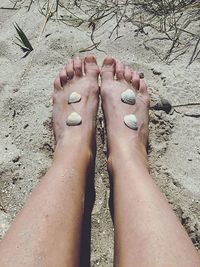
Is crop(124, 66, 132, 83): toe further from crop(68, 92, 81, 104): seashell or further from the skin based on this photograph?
crop(68, 92, 81, 104): seashell

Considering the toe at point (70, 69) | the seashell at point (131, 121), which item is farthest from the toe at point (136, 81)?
the toe at point (70, 69)

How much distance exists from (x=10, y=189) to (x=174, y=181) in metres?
0.59

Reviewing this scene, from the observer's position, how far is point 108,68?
6.38ft

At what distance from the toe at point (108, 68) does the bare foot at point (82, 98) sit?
0.04m

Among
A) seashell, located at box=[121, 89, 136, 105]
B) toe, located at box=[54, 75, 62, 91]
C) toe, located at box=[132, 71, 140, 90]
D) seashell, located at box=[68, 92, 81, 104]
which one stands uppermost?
toe, located at box=[132, 71, 140, 90]

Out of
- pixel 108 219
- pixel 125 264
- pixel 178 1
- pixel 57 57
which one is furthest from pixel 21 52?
pixel 125 264

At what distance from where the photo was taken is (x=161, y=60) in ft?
6.33

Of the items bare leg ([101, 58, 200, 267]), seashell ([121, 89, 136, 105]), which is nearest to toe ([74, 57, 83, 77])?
bare leg ([101, 58, 200, 267])

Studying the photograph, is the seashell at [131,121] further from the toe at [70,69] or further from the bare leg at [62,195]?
the toe at [70,69]

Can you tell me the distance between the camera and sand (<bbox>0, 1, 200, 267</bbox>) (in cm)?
158

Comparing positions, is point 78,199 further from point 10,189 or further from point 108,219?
point 10,189

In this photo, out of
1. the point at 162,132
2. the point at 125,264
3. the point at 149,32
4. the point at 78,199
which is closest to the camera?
the point at 125,264

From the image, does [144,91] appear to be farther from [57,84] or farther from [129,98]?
[57,84]

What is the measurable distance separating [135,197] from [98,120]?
0.52 metres
